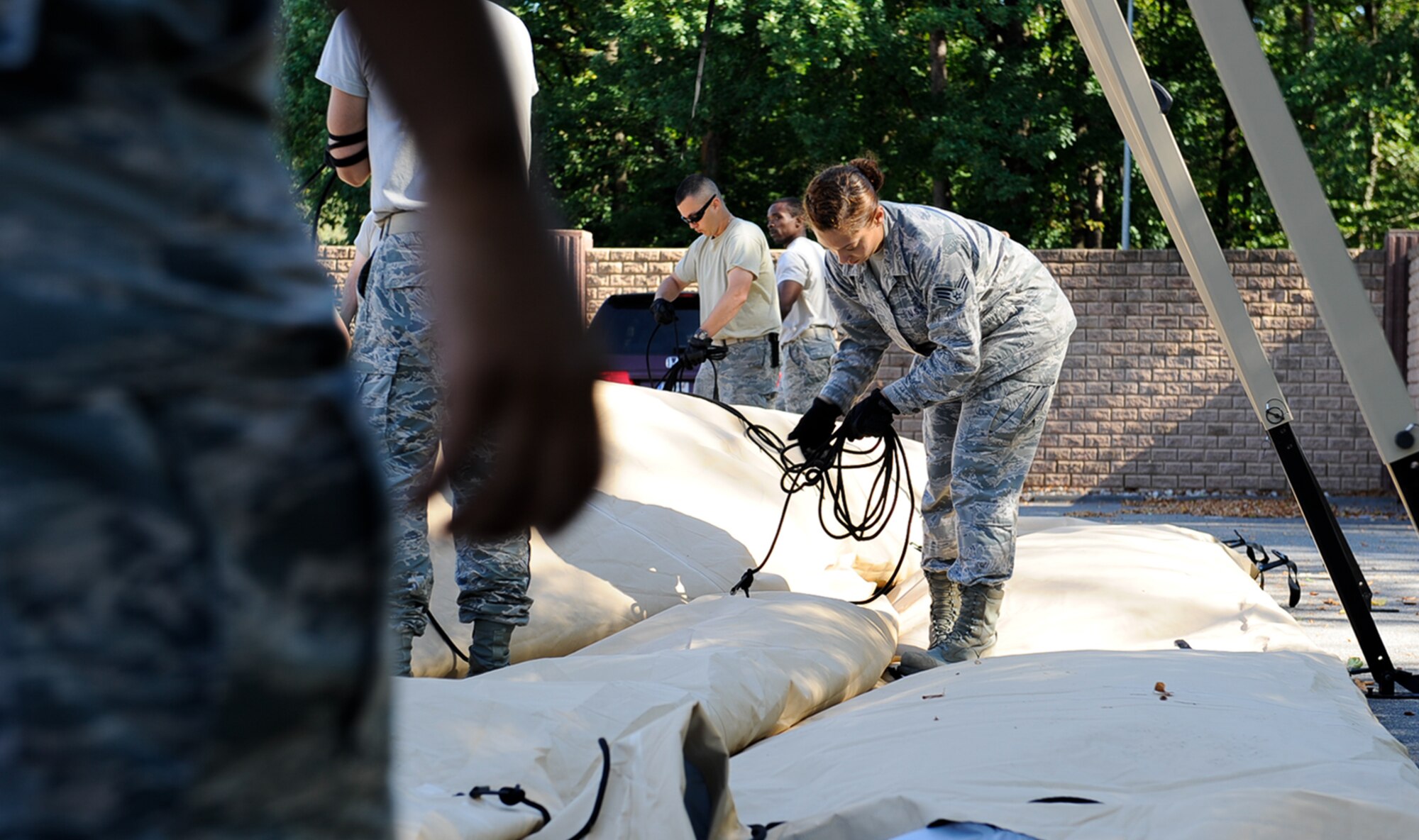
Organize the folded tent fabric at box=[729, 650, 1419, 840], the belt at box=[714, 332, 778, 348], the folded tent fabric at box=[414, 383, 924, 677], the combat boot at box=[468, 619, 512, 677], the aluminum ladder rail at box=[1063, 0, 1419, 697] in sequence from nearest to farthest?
the folded tent fabric at box=[729, 650, 1419, 840] < the combat boot at box=[468, 619, 512, 677] < the aluminum ladder rail at box=[1063, 0, 1419, 697] < the folded tent fabric at box=[414, 383, 924, 677] < the belt at box=[714, 332, 778, 348]

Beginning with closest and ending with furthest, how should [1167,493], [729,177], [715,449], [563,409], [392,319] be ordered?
[563,409] < [392,319] < [715,449] < [1167,493] < [729,177]

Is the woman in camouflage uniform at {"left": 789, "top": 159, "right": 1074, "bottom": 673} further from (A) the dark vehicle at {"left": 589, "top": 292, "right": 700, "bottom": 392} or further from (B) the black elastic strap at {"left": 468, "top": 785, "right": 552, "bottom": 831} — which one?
(A) the dark vehicle at {"left": 589, "top": 292, "right": 700, "bottom": 392}

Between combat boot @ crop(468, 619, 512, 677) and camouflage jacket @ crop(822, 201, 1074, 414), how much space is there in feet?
4.25

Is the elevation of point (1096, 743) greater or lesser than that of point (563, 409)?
lesser

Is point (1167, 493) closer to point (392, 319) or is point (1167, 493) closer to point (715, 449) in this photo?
point (715, 449)

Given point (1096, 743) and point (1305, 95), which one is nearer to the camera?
point (1096, 743)

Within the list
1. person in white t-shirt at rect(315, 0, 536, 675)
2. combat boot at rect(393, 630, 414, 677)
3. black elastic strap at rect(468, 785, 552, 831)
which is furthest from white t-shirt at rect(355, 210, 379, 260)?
black elastic strap at rect(468, 785, 552, 831)

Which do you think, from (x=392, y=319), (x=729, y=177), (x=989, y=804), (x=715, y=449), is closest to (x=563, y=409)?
(x=989, y=804)

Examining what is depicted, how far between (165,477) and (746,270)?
588cm

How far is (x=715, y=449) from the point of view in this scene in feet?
16.5

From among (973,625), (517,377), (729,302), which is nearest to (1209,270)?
(973,625)

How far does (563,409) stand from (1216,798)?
1885 mm

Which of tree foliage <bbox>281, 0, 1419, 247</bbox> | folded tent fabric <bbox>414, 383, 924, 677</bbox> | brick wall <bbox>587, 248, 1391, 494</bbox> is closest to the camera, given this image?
folded tent fabric <bbox>414, 383, 924, 677</bbox>

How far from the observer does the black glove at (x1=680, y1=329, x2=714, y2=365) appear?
6359mm
